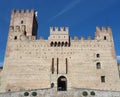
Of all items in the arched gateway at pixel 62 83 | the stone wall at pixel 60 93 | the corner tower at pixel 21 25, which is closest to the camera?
the stone wall at pixel 60 93

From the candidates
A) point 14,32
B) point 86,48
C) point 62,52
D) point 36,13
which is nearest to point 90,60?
point 86,48

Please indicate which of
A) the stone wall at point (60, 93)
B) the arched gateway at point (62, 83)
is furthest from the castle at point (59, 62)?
the stone wall at point (60, 93)

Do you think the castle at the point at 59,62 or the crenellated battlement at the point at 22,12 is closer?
the castle at the point at 59,62

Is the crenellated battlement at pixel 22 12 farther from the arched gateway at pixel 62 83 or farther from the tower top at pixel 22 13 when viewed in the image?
the arched gateway at pixel 62 83

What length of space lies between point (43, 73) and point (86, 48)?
7451 millimetres

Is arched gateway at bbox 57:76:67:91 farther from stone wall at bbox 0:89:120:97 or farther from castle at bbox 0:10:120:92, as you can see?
stone wall at bbox 0:89:120:97

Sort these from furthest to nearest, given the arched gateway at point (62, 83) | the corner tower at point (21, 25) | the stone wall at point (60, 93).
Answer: the corner tower at point (21, 25), the arched gateway at point (62, 83), the stone wall at point (60, 93)

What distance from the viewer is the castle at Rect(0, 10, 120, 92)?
22875 millimetres

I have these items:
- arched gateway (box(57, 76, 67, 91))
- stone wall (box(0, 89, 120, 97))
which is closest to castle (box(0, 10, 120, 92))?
arched gateway (box(57, 76, 67, 91))

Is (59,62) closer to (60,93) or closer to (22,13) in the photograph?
(60,93)

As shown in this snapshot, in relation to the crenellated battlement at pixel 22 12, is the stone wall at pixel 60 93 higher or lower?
lower

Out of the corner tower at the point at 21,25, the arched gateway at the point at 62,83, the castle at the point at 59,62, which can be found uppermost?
the corner tower at the point at 21,25

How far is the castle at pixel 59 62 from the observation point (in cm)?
2288

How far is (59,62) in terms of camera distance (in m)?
24.1
